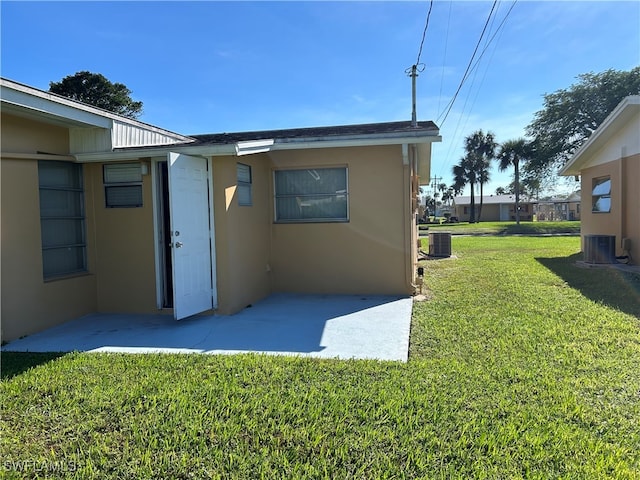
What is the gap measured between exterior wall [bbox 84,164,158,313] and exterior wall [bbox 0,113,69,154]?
1.99 feet

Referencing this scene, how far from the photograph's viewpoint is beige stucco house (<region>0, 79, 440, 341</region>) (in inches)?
224

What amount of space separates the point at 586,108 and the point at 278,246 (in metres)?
31.5

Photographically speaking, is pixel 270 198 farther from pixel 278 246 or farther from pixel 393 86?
pixel 393 86

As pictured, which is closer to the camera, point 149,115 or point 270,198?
point 270,198

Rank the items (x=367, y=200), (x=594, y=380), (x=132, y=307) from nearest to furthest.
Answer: (x=594, y=380), (x=132, y=307), (x=367, y=200)

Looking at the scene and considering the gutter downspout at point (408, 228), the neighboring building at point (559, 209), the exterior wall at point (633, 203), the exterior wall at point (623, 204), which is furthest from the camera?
the neighboring building at point (559, 209)

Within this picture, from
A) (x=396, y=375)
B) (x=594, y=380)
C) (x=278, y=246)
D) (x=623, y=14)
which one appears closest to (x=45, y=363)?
(x=396, y=375)

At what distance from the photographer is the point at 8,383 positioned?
12.7 feet


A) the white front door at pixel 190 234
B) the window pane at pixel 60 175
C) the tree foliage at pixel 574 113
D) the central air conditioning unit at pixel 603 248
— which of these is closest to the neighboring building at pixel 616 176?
the central air conditioning unit at pixel 603 248

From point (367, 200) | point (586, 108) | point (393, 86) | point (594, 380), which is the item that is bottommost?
point (594, 380)

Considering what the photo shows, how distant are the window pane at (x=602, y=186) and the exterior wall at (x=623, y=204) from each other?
0.66 feet

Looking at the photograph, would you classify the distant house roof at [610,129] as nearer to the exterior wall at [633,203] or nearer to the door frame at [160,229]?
the exterior wall at [633,203]

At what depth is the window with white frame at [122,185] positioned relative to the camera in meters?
6.83

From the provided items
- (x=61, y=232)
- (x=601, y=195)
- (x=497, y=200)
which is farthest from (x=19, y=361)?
(x=497, y=200)
